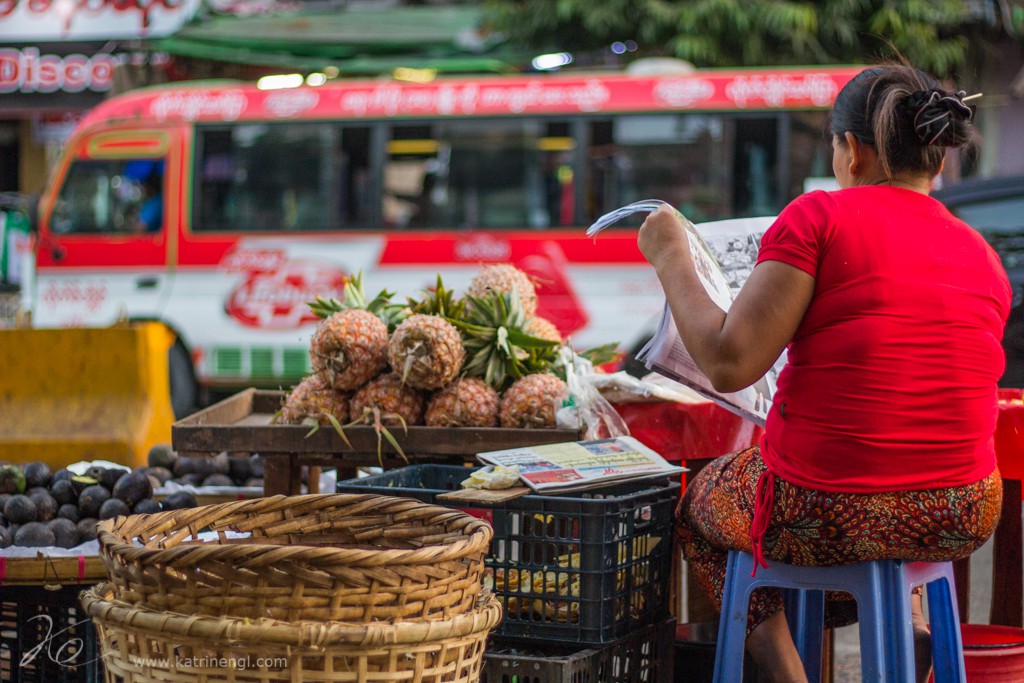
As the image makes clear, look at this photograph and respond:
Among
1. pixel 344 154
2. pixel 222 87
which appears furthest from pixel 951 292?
pixel 222 87

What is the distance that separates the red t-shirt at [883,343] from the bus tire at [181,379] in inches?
376

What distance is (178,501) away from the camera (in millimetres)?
3861

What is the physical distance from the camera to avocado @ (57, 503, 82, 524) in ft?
12.0

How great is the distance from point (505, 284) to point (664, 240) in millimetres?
1312

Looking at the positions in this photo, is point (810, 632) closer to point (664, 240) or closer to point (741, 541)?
point (741, 541)

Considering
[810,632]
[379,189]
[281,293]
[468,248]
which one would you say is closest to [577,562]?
[810,632]

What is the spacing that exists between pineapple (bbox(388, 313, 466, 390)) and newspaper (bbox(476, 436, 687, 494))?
365mm

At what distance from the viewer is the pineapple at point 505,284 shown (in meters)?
3.94

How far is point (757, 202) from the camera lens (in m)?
11.1

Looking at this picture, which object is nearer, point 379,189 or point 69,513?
point 69,513

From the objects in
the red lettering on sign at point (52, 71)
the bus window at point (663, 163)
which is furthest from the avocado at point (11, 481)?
the red lettering on sign at point (52, 71)

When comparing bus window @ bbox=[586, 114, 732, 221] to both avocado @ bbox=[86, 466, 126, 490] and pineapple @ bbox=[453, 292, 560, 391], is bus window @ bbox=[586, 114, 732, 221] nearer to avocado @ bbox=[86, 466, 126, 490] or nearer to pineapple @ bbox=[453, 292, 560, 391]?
pineapple @ bbox=[453, 292, 560, 391]

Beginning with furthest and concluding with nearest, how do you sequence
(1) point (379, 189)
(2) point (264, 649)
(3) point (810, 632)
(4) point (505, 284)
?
(1) point (379, 189), (4) point (505, 284), (3) point (810, 632), (2) point (264, 649)

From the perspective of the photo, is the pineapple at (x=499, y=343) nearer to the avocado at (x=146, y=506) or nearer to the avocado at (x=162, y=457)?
the avocado at (x=146, y=506)
